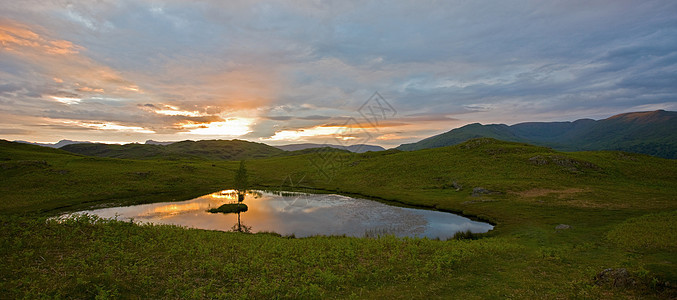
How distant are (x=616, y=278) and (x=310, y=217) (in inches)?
1638

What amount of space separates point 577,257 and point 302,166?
105920 millimetres

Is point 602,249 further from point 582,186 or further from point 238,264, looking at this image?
point 582,186

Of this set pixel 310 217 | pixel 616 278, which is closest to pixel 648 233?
pixel 616 278

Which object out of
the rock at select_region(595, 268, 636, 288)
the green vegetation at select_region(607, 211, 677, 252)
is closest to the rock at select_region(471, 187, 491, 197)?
the green vegetation at select_region(607, 211, 677, 252)

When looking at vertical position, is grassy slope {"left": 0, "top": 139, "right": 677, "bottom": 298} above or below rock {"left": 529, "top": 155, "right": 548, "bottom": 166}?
below

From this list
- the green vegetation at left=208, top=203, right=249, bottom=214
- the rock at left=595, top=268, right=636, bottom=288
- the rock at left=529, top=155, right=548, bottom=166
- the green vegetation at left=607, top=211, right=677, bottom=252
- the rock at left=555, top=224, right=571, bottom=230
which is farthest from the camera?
the rock at left=529, top=155, right=548, bottom=166

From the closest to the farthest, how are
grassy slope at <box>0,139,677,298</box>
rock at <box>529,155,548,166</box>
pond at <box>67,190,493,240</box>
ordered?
grassy slope at <box>0,139,677,298</box> < pond at <box>67,190,493,240</box> < rock at <box>529,155,548,166</box>

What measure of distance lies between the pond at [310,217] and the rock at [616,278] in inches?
719

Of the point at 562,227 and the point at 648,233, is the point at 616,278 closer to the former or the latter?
the point at 648,233

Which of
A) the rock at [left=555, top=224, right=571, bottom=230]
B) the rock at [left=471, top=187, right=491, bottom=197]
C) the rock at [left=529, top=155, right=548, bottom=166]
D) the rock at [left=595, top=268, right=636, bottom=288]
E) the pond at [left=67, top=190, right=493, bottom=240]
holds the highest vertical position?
the rock at [left=529, top=155, right=548, bottom=166]

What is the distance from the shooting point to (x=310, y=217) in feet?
171

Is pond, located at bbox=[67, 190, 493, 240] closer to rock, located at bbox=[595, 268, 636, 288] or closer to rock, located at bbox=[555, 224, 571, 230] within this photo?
rock, located at bbox=[555, 224, 571, 230]

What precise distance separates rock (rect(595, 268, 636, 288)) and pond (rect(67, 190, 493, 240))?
1826 cm

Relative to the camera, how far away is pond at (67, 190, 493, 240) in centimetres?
4331
